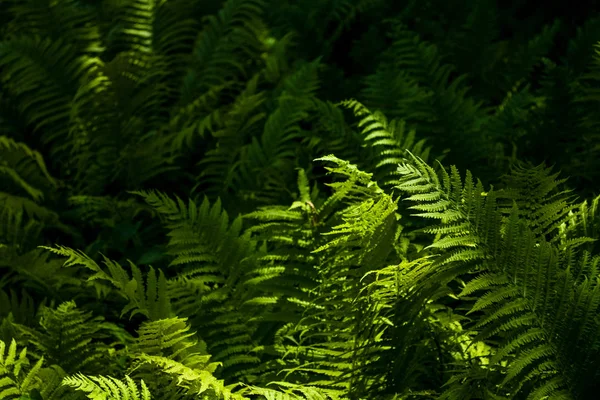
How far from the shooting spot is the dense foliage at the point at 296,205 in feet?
6.25

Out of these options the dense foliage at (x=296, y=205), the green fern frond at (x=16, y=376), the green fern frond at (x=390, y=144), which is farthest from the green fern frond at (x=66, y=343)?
the green fern frond at (x=390, y=144)

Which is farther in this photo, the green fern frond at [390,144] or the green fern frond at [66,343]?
the green fern frond at [390,144]

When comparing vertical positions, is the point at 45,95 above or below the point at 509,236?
below

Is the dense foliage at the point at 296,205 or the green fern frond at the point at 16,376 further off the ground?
the dense foliage at the point at 296,205

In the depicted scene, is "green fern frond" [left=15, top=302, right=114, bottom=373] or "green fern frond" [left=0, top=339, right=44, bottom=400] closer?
"green fern frond" [left=0, top=339, right=44, bottom=400]

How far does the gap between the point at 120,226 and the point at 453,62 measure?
2029mm

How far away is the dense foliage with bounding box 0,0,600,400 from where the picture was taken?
1906 mm

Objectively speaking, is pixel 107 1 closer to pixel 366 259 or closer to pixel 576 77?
pixel 576 77

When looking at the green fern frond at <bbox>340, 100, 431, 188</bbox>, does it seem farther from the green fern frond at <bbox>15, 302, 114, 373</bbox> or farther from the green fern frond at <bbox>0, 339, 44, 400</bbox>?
the green fern frond at <bbox>0, 339, 44, 400</bbox>

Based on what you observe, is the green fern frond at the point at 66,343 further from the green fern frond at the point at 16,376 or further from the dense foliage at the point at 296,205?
the green fern frond at the point at 16,376

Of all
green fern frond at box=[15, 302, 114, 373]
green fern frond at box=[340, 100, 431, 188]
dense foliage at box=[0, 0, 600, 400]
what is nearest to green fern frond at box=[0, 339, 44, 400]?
dense foliage at box=[0, 0, 600, 400]

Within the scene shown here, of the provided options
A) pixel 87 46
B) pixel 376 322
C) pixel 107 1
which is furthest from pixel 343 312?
pixel 107 1

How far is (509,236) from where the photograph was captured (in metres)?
1.86

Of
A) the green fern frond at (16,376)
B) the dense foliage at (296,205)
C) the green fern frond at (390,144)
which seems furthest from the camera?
the green fern frond at (390,144)
